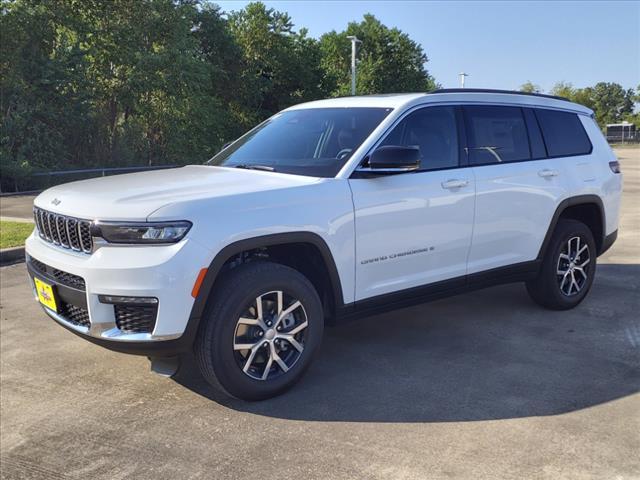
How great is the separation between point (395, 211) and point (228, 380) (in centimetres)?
155

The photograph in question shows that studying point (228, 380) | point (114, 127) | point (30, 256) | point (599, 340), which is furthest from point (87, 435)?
point (114, 127)

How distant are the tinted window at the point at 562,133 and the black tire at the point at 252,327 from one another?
282 cm

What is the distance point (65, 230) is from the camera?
3.68 meters

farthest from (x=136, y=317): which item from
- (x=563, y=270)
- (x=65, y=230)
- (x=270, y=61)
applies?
(x=270, y=61)

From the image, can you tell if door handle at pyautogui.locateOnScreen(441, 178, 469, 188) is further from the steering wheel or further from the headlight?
the headlight

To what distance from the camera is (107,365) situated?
14.6ft

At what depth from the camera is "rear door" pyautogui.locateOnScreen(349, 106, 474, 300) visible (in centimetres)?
404

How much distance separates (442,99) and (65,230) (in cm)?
282

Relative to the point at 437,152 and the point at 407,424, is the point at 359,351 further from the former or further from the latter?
the point at 437,152

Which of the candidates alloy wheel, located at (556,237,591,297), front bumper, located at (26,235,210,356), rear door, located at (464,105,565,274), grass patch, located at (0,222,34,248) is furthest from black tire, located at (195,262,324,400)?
grass patch, located at (0,222,34,248)

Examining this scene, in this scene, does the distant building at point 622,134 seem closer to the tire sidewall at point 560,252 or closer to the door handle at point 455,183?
the tire sidewall at point 560,252

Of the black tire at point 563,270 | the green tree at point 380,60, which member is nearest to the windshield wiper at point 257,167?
the black tire at point 563,270

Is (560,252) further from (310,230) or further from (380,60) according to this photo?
(380,60)

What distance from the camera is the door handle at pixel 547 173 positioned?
5148 millimetres
